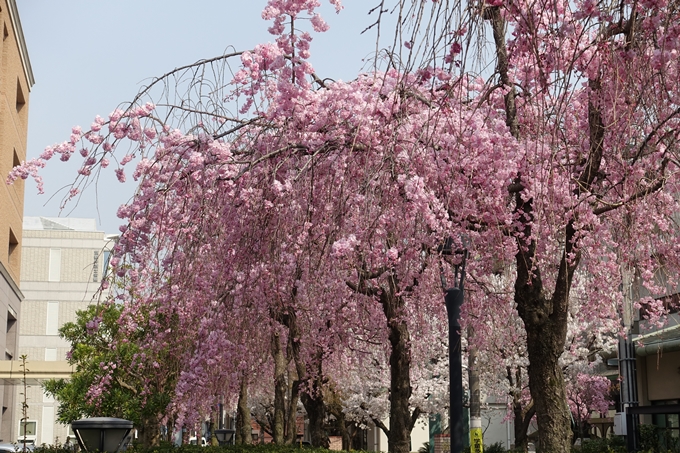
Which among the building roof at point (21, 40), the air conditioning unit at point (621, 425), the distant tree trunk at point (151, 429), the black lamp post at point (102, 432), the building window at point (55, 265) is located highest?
the building roof at point (21, 40)

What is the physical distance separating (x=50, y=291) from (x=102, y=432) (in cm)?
6306

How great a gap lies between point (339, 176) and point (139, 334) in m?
16.1

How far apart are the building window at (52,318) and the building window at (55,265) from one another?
219 cm

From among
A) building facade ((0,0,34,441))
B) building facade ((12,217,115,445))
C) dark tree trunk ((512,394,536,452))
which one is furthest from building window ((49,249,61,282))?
dark tree trunk ((512,394,536,452))

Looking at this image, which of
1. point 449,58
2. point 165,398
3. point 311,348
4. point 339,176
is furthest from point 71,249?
point 449,58

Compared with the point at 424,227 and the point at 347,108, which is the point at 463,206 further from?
the point at 347,108

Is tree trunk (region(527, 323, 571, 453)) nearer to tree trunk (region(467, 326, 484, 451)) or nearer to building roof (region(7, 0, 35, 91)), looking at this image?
tree trunk (region(467, 326, 484, 451))

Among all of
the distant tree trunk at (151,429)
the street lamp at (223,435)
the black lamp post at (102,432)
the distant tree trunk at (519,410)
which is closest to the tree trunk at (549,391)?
the black lamp post at (102,432)

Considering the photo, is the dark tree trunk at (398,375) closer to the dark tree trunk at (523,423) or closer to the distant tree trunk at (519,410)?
the distant tree trunk at (519,410)

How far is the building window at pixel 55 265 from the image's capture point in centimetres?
7162

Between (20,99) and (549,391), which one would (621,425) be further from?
(20,99)

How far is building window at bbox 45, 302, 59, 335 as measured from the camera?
70.0 m

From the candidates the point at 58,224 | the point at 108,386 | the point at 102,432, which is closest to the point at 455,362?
the point at 102,432

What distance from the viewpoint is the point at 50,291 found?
233 ft
